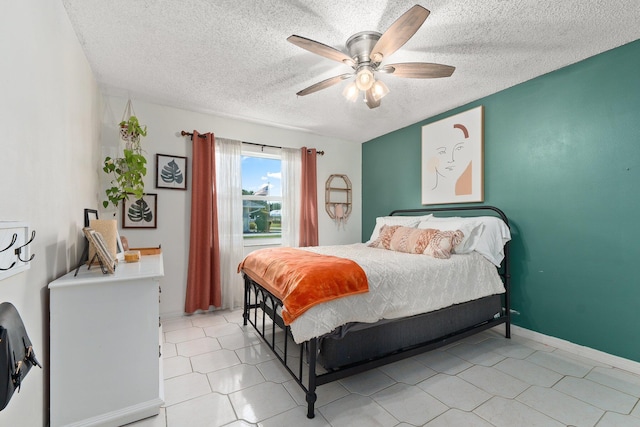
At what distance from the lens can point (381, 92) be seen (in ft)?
6.84

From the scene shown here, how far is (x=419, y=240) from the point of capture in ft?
8.91

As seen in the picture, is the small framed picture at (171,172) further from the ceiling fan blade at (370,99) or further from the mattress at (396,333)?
the mattress at (396,333)

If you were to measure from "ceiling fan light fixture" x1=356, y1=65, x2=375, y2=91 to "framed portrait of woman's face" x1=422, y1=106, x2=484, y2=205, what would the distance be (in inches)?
72.7

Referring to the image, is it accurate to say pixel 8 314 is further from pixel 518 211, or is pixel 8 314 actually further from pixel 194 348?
pixel 518 211

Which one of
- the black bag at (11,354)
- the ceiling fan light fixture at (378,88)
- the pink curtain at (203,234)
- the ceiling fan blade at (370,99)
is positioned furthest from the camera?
the pink curtain at (203,234)

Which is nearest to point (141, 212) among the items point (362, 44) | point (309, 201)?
point (309, 201)

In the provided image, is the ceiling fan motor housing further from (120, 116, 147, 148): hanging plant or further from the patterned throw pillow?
(120, 116, 147, 148): hanging plant

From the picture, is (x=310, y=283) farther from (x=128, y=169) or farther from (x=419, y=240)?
(x=128, y=169)

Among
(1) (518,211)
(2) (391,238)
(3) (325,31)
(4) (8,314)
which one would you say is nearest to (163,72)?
(3) (325,31)

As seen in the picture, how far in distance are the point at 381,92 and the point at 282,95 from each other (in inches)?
51.6

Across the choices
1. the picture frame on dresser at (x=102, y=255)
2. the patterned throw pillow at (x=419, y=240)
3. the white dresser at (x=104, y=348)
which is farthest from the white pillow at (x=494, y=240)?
the picture frame on dresser at (x=102, y=255)

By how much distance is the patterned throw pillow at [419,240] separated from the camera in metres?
2.47

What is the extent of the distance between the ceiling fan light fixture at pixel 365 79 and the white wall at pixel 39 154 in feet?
5.81

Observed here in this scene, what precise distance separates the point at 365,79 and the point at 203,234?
8.47 ft
